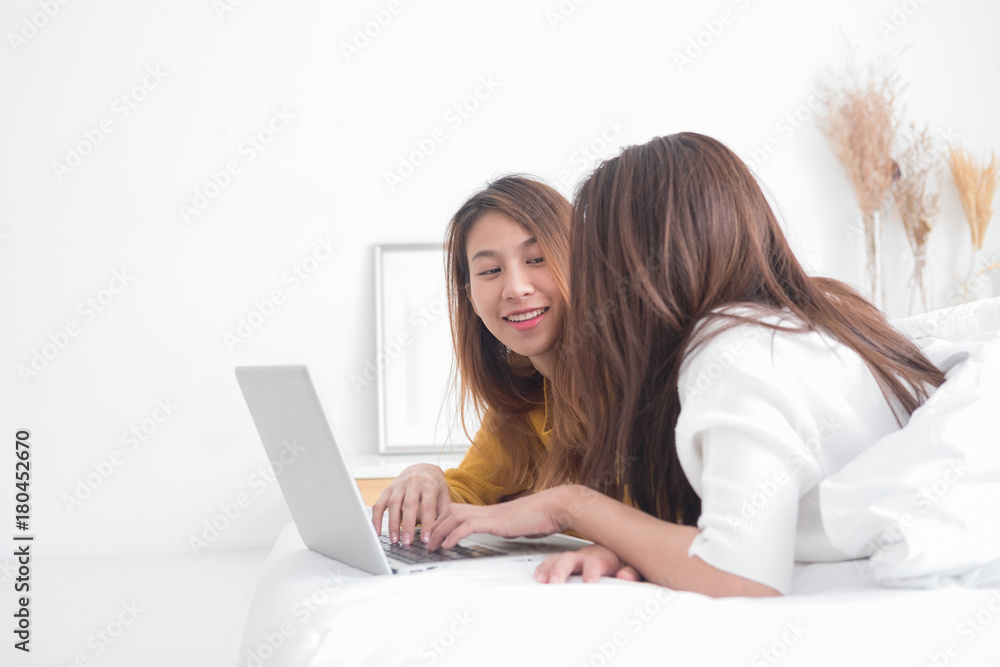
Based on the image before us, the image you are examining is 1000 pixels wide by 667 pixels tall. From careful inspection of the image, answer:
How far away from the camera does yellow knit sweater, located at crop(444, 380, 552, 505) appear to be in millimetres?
1614

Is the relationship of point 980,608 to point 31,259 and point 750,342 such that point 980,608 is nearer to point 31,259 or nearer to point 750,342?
point 750,342

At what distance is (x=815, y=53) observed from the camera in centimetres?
358

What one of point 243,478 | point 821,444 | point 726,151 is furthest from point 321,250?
point 821,444

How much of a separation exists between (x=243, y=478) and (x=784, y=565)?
290 cm

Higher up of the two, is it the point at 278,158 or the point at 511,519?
the point at 278,158

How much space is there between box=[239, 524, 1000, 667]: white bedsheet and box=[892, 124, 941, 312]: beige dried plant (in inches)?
116

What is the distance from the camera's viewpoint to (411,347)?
11.3 feet

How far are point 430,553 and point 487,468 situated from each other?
1.73 feet

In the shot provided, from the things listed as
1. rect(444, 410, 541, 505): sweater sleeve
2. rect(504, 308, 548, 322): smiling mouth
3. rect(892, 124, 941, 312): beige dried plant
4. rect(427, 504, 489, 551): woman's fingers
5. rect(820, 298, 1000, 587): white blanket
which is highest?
rect(892, 124, 941, 312): beige dried plant

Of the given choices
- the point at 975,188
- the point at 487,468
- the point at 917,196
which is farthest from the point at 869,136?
the point at 487,468

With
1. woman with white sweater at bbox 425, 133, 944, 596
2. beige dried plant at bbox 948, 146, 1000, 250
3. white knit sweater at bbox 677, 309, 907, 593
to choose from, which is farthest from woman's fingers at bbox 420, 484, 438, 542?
beige dried plant at bbox 948, 146, 1000, 250

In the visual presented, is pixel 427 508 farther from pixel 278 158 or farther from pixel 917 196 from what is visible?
pixel 917 196

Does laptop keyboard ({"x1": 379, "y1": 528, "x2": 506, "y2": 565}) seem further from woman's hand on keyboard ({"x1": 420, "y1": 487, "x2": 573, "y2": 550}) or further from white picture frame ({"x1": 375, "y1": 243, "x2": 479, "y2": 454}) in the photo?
white picture frame ({"x1": 375, "y1": 243, "x2": 479, "y2": 454})

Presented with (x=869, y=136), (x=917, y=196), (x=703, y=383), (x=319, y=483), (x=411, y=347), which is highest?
(x=869, y=136)
